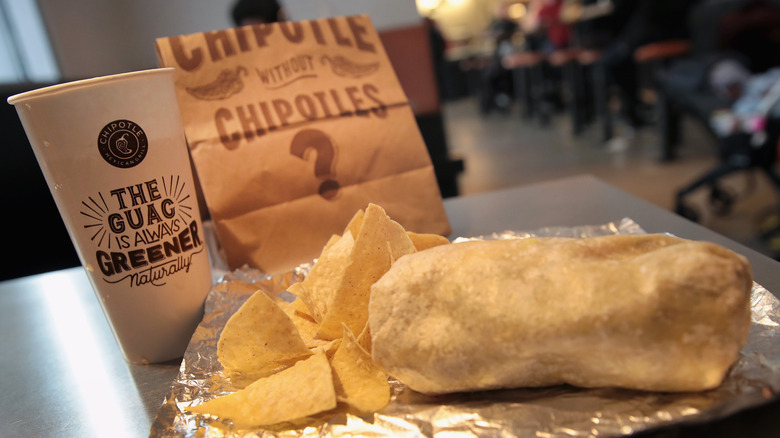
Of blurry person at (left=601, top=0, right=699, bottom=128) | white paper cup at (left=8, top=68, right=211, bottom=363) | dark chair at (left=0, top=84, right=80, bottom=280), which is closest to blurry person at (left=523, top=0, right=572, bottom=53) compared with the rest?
blurry person at (left=601, top=0, right=699, bottom=128)

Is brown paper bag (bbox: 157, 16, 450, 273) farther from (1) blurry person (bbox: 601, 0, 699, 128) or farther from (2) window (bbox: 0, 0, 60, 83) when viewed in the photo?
(1) blurry person (bbox: 601, 0, 699, 128)

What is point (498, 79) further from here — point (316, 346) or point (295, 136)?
point (316, 346)

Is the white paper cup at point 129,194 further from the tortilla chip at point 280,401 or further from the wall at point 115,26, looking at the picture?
the wall at point 115,26

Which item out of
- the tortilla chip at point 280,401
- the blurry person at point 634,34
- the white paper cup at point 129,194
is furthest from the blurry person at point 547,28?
the tortilla chip at point 280,401

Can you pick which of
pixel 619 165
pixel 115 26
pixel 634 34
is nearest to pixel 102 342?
pixel 619 165

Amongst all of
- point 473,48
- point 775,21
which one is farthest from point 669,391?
point 473,48

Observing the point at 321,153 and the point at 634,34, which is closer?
the point at 321,153
